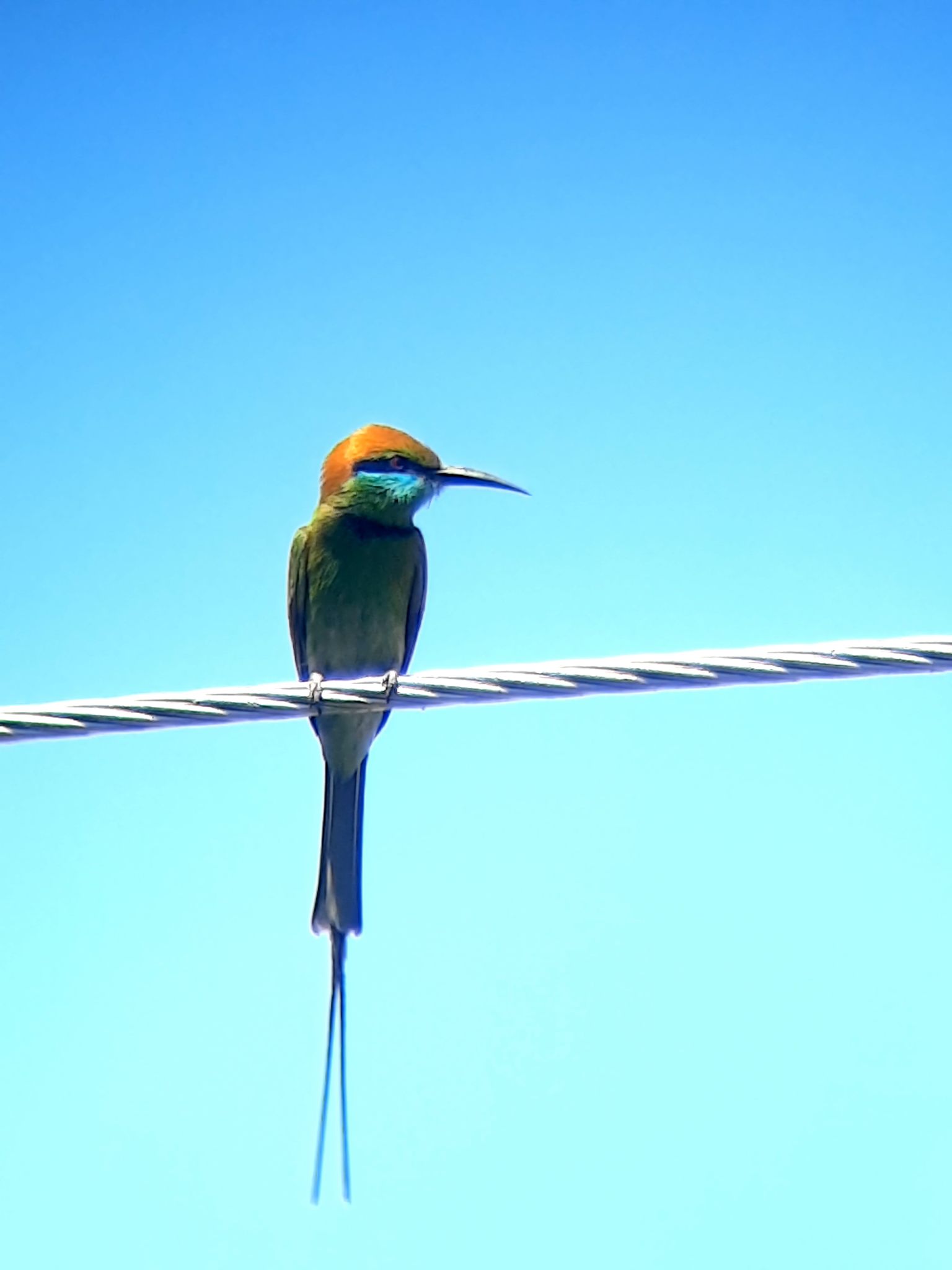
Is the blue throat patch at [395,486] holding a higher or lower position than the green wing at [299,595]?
higher

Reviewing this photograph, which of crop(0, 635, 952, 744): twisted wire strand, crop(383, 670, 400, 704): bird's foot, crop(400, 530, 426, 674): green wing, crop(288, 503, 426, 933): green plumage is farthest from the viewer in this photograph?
crop(400, 530, 426, 674): green wing

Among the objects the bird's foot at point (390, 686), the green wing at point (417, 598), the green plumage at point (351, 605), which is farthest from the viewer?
the green wing at point (417, 598)

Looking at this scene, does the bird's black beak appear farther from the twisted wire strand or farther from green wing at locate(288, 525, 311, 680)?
the twisted wire strand

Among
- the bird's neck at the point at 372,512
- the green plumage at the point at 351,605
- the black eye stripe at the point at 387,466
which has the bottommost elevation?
the green plumage at the point at 351,605

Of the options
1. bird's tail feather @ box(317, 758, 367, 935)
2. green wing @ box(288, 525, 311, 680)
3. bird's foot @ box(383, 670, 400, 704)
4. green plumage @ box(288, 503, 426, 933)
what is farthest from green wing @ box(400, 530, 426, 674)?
bird's foot @ box(383, 670, 400, 704)

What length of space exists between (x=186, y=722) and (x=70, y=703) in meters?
0.16

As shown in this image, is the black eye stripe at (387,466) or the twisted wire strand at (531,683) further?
the black eye stripe at (387,466)

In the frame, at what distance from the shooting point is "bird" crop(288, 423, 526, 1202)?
3.50 meters

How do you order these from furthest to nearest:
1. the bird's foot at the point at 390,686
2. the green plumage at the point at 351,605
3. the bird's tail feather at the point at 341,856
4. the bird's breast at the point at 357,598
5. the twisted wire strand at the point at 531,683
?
the bird's breast at the point at 357,598 < the green plumage at the point at 351,605 < the bird's tail feather at the point at 341,856 < the bird's foot at the point at 390,686 < the twisted wire strand at the point at 531,683

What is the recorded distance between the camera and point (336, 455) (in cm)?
382

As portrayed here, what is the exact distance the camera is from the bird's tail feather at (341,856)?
3.08m

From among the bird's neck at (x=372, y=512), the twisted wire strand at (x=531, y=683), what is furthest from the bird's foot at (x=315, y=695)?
the bird's neck at (x=372, y=512)

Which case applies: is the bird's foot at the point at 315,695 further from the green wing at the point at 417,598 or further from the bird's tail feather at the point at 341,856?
the green wing at the point at 417,598

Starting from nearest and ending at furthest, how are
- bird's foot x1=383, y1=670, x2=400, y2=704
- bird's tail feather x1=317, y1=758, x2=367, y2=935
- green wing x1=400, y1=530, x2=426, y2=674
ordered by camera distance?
bird's foot x1=383, y1=670, x2=400, y2=704, bird's tail feather x1=317, y1=758, x2=367, y2=935, green wing x1=400, y1=530, x2=426, y2=674
